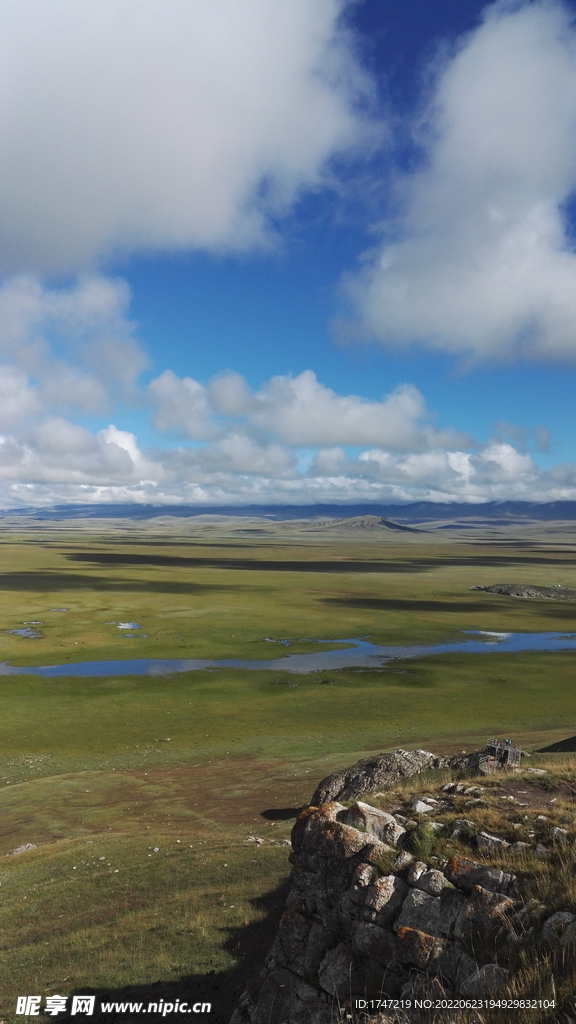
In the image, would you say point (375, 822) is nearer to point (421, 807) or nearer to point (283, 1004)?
Result: point (421, 807)

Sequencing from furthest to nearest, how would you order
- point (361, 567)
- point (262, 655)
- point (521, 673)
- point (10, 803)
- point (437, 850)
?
1. point (361, 567)
2. point (262, 655)
3. point (521, 673)
4. point (10, 803)
5. point (437, 850)

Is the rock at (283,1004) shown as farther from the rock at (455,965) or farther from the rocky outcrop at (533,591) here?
the rocky outcrop at (533,591)

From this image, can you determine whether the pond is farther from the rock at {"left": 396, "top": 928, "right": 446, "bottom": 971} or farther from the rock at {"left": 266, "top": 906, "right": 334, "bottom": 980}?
the rock at {"left": 396, "top": 928, "right": 446, "bottom": 971}

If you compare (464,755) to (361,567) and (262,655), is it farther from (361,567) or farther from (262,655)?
(361,567)

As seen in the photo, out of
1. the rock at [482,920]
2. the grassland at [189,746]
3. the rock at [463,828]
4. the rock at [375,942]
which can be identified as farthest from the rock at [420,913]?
the grassland at [189,746]

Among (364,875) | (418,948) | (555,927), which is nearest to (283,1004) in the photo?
(364,875)

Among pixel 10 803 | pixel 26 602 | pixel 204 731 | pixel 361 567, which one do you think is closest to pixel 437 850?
pixel 10 803
